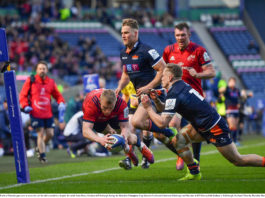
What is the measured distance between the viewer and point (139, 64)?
11023 millimetres

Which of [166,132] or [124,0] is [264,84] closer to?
[124,0]

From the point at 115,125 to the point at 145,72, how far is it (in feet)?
3.74

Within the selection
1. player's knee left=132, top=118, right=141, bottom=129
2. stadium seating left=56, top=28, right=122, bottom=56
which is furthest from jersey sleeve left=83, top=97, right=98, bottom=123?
stadium seating left=56, top=28, right=122, bottom=56

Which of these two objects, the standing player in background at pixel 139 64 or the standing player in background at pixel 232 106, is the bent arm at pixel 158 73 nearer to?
the standing player in background at pixel 139 64

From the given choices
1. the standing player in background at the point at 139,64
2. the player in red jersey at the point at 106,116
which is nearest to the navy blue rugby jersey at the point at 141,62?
the standing player in background at the point at 139,64

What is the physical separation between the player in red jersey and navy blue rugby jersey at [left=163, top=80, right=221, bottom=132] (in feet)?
2.94

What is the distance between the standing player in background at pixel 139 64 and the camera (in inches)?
425

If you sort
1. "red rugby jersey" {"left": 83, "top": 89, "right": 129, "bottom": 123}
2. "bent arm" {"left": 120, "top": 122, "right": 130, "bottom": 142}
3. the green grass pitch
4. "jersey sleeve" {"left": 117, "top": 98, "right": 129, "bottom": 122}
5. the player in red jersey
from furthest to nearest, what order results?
"bent arm" {"left": 120, "top": 122, "right": 130, "bottom": 142} < "jersey sleeve" {"left": 117, "top": 98, "right": 129, "bottom": 122} < "red rugby jersey" {"left": 83, "top": 89, "right": 129, "bottom": 123} < the player in red jersey < the green grass pitch

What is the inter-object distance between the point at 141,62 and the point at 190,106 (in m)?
2.15

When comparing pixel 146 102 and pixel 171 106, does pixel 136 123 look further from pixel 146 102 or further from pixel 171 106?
pixel 171 106

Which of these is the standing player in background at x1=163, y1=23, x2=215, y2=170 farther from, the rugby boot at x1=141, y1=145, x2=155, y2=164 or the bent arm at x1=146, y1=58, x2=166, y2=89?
the rugby boot at x1=141, y1=145, x2=155, y2=164

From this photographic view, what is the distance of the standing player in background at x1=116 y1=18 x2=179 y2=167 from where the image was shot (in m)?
10.8

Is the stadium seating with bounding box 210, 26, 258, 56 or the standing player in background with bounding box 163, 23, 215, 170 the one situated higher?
the standing player in background with bounding box 163, 23, 215, 170

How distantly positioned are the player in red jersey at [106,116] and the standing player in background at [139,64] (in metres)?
0.41
